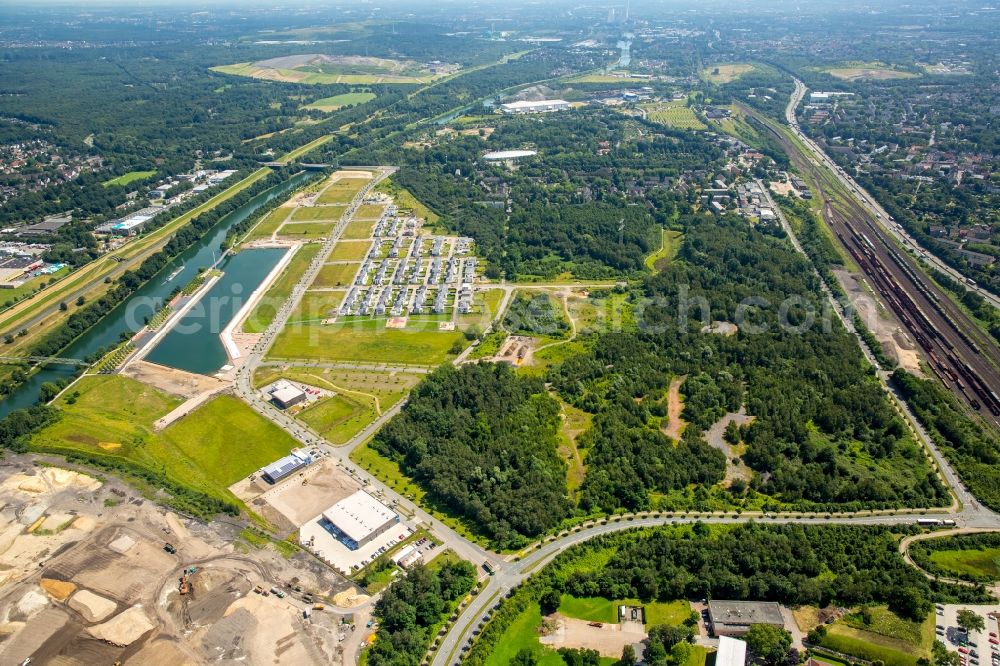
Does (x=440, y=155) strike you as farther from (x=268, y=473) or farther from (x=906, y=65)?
(x=906, y=65)

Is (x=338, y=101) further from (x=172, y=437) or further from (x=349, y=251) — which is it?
(x=172, y=437)

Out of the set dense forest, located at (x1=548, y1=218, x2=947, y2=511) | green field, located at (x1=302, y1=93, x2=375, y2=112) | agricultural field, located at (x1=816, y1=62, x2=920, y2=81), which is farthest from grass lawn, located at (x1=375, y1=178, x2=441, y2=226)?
agricultural field, located at (x1=816, y1=62, x2=920, y2=81)

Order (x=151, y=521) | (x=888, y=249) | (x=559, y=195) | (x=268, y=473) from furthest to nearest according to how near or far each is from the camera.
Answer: (x=559, y=195) < (x=888, y=249) < (x=268, y=473) < (x=151, y=521)

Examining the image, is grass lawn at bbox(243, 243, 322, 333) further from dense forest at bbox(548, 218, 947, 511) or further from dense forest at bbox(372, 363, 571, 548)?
dense forest at bbox(548, 218, 947, 511)

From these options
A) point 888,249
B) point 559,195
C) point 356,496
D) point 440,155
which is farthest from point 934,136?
point 356,496

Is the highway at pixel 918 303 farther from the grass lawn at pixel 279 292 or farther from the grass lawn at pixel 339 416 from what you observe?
the grass lawn at pixel 279 292

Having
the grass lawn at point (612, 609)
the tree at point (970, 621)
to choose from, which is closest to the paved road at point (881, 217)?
the tree at point (970, 621)

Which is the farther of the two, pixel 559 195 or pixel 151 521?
pixel 559 195
